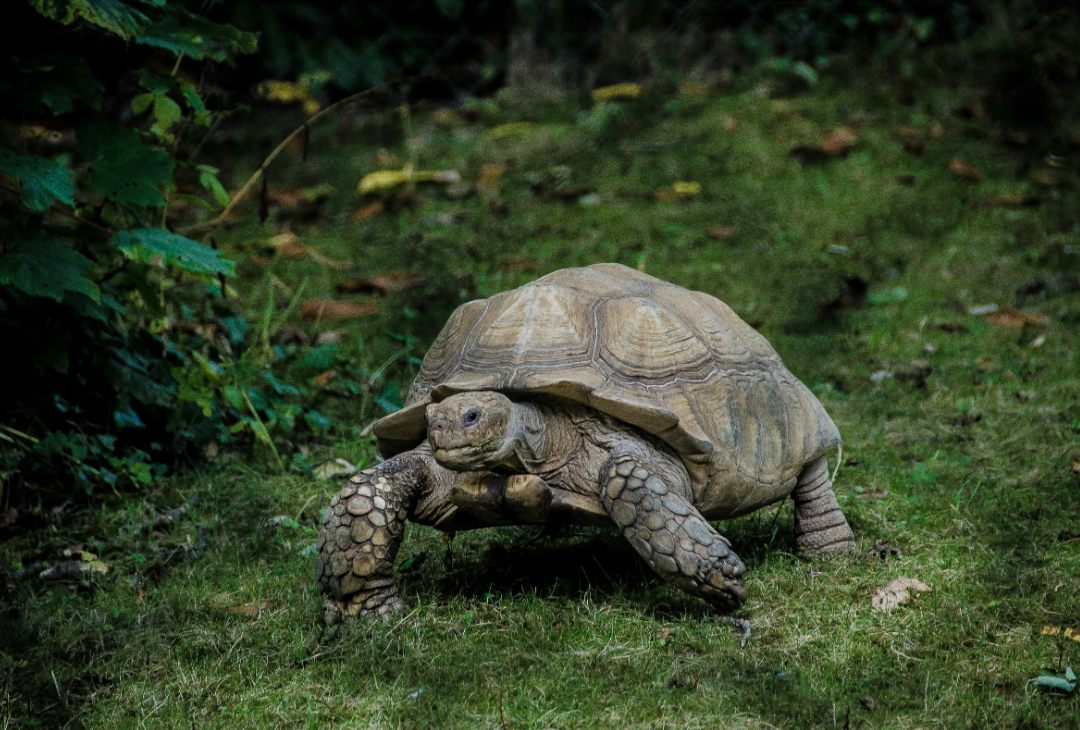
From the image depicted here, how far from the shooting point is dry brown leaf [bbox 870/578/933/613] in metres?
3.17

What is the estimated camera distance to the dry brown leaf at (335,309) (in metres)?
6.07

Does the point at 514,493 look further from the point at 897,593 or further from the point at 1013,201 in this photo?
the point at 1013,201

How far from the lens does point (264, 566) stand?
3.66 meters

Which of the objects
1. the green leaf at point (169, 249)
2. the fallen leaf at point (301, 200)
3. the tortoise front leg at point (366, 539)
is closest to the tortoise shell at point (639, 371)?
the tortoise front leg at point (366, 539)

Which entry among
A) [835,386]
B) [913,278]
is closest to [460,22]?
[913,278]

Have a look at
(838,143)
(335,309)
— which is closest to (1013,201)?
(838,143)

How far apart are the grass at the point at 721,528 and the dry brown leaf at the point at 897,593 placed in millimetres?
34

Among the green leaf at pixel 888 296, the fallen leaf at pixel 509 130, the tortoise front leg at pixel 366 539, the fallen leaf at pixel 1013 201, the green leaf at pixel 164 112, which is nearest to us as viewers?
the tortoise front leg at pixel 366 539

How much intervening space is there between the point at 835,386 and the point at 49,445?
322 cm

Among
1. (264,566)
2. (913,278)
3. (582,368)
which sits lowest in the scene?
(913,278)

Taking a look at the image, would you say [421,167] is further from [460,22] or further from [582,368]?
[582,368]

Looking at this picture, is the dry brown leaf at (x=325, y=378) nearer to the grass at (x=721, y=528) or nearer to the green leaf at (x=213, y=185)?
the grass at (x=721, y=528)

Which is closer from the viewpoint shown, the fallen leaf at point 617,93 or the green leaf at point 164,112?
the green leaf at point 164,112

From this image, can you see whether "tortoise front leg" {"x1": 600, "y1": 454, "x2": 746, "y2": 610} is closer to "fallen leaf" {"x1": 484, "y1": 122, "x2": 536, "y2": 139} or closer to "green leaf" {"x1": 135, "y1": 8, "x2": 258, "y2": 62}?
"green leaf" {"x1": 135, "y1": 8, "x2": 258, "y2": 62}
